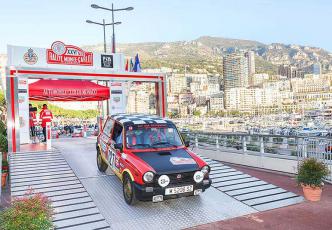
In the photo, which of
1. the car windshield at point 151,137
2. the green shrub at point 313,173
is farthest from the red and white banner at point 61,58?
the green shrub at point 313,173

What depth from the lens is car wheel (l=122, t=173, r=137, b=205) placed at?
7575mm

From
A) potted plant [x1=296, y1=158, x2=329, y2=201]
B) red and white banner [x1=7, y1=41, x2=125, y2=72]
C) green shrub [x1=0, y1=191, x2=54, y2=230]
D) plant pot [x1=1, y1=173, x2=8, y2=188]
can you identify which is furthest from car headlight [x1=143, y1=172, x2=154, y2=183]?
red and white banner [x1=7, y1=41, x2=125, y2=72]

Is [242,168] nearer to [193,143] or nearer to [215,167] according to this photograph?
[215,167]

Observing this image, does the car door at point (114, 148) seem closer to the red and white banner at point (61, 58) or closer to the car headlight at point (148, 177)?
the car headlight at point (148, 177)

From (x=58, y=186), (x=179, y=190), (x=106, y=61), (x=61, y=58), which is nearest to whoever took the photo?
(x=179, y=190)

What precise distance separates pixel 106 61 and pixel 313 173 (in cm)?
1202

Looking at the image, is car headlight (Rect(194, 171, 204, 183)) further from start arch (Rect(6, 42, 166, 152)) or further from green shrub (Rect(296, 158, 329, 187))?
start arch (Rect(6, 42, 166, 152))

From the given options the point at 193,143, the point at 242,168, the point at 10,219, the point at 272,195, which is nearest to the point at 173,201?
the point at 272,195

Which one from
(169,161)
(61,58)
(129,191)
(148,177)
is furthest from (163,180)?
(61,58)

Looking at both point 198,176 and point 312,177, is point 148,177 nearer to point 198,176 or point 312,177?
point 198,176

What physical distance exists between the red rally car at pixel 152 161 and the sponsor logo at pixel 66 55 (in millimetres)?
7628

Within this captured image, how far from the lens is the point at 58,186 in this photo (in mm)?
9141

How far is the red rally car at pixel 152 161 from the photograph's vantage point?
7.20 metres

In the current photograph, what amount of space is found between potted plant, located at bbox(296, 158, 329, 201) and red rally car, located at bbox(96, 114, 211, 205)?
286 centimetres
